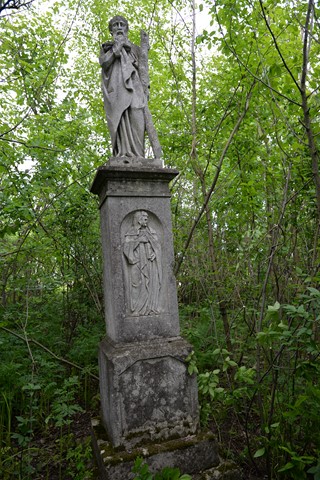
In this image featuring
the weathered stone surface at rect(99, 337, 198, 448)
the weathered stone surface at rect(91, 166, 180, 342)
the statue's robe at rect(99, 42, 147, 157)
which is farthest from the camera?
the statue's robe at rect(99, 42, 147, 157)

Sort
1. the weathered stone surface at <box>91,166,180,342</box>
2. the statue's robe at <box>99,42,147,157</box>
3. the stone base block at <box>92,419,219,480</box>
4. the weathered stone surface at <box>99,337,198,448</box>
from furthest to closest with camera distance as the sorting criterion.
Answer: the statue's robe at <box>99,42,147,157</box>, the weathered stone surface at <box>91,166,180,342</box>, the weathered stone surface at <box>99,337,198,448</box>, the stone base block at <box>92,419,219,480</box>

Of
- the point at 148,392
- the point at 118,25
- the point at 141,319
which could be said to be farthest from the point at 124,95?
the point at 148,392

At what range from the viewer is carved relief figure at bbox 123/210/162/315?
292 centimetres

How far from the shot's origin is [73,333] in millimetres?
6125

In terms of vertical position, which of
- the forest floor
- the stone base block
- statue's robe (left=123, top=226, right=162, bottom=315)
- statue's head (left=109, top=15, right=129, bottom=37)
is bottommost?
the forest floor

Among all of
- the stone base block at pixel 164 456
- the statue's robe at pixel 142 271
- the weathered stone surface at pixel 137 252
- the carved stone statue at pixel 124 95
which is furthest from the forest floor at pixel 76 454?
the carved stone statue at pixel 124 95

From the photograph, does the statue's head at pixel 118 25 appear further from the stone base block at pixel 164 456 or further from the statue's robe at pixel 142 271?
the stone base block at pixel 164 456

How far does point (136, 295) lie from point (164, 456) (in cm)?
125

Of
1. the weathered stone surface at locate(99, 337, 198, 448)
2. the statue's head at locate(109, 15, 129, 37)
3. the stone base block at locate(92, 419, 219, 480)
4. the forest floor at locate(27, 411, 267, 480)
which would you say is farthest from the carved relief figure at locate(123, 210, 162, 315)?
the statue's head at locate(109, 15, 129, 37)

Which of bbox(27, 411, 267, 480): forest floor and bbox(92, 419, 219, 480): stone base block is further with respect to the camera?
bbox(27, 411, 267, 480): forest floor

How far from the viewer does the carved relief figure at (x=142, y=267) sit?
292 cm

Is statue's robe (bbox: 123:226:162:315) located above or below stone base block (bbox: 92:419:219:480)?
above

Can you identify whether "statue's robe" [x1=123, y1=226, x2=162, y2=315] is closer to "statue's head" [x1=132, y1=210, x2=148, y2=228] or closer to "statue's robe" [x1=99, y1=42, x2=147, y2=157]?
"statue's head" [x1=132, y1=210, x2=148, y2=228]

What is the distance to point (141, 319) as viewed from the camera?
9.51 feet
